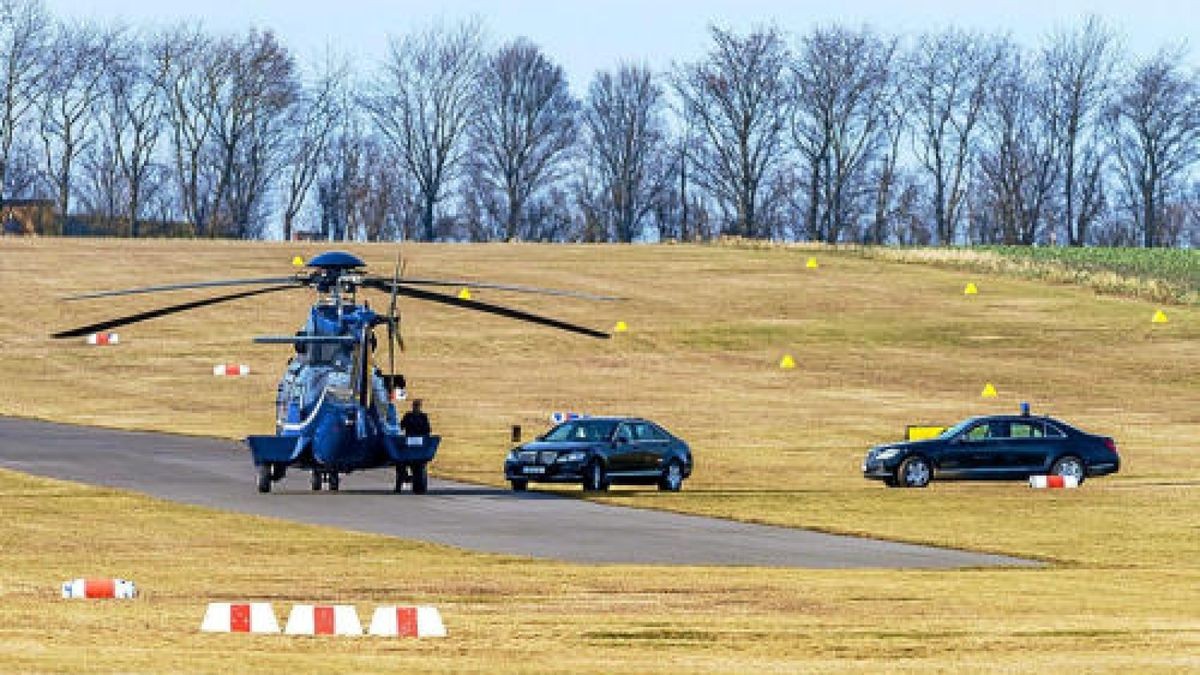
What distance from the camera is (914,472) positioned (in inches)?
1794

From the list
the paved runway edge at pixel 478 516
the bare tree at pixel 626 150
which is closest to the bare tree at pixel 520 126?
the bare tree at pixel 626 150

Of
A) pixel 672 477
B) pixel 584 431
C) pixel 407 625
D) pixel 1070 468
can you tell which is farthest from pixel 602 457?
pixel 407 625

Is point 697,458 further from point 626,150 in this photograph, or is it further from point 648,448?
point 626,150

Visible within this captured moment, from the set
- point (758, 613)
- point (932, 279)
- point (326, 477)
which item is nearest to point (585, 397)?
point (326, 477)

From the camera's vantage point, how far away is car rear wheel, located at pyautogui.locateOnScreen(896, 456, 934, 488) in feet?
149

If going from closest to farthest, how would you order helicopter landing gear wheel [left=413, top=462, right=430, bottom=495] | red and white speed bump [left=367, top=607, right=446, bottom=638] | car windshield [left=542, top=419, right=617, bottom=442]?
1. red and white speed bump [left=367, top=607, right=446, bottom=638]
2. helicopter landing gear wheel [left=413, top=462, right=430, bottom=495]
3. car windshield [left=542, top=419, right=617, bottom=442]

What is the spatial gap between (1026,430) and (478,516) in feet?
44.9

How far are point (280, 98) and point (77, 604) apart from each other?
439 ft

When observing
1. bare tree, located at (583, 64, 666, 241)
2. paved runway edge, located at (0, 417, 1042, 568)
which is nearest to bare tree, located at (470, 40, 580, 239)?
bare tree, located at (583, 64, 666, 241)

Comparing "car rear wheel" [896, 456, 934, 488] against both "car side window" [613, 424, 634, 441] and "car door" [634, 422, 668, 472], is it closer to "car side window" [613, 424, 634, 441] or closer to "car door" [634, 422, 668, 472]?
"car door" [634, 422, 668, 472]

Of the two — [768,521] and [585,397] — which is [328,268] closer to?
[768,521]

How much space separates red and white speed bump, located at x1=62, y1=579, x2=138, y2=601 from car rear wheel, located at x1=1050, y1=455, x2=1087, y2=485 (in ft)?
88.0

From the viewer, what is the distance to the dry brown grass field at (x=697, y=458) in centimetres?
1923

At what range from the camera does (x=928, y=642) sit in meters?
19.6
